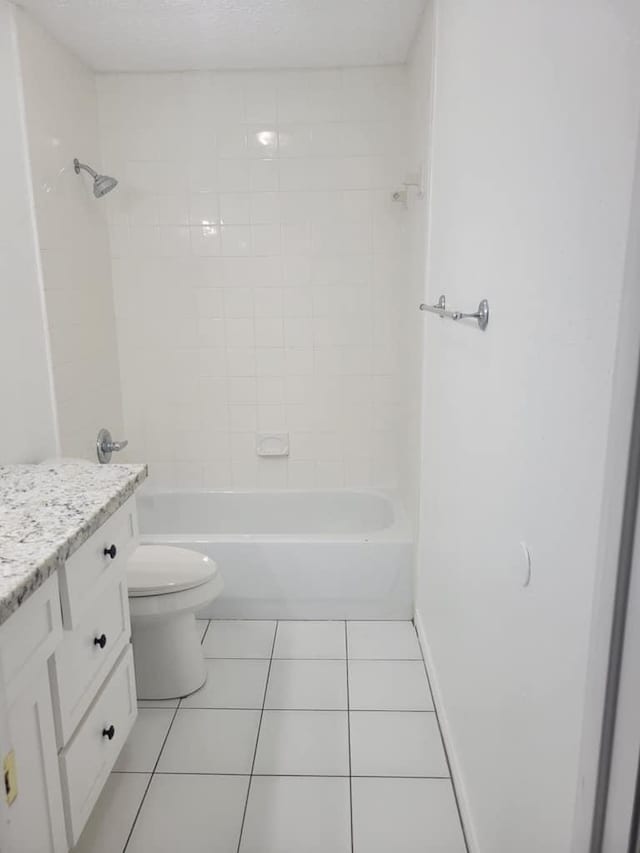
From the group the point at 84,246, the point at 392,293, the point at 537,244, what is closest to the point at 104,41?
the point at 84,246

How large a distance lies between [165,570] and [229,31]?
2.02m

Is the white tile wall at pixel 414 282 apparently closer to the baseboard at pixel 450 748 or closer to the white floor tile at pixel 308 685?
the baseboard at pixel 450 748

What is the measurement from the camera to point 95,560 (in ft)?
4.46

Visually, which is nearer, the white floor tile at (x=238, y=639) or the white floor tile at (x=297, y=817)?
the white floor tile at (x=297, y=817)

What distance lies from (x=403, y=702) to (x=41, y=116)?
2424mm

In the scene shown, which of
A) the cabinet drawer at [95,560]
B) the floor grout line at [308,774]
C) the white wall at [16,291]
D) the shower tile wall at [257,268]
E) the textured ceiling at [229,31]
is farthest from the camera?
the shower tile wall at [257,268]

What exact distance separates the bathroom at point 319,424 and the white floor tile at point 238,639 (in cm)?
2

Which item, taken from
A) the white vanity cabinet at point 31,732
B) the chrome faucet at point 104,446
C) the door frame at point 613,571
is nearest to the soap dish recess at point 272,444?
the chrome faucet at point 104,446

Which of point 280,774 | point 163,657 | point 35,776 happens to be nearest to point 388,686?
point 280,774

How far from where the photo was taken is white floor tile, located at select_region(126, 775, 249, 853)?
1470 mm

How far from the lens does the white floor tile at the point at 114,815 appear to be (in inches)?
58.1

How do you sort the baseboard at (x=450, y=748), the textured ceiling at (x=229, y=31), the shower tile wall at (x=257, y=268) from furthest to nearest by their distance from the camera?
the shower tile wall at (x=257, y=268), the textured ceiling at (x=229, y=31), the baseboard at (x=450, y=748)

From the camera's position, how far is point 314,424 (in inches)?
120

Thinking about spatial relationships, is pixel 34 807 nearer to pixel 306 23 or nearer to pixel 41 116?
pixel 41 116
